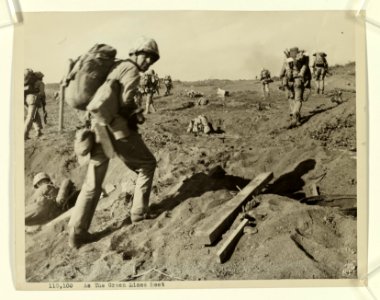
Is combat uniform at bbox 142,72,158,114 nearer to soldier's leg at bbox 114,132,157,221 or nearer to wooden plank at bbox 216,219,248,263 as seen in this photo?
soldier's leg at bbox 114,132,157,221

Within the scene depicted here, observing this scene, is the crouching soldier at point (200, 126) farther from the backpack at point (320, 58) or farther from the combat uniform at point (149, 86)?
the backpack at point (320, 58)

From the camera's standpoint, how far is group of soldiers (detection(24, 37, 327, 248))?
6.18 ft

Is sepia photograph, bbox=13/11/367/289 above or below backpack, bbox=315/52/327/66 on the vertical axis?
below

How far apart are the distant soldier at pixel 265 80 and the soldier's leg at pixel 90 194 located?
743 millimetres

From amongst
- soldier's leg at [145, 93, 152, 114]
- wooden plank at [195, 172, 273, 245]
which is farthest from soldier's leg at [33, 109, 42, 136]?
wooden plank at [195, 172, 273, 245]

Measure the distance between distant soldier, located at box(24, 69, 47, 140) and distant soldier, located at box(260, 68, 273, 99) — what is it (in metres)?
0.94

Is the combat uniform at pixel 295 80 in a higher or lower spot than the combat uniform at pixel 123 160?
higher

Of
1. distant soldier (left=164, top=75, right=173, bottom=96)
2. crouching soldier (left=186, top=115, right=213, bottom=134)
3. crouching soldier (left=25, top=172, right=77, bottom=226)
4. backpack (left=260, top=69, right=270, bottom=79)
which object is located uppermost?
backpack (left=260, top=69, right=270, bottom=79)

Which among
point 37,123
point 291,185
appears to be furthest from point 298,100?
point 37,123

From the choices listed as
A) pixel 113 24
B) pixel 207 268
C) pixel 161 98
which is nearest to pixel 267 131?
pixel 161 98

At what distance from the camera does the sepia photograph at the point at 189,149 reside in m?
1.88

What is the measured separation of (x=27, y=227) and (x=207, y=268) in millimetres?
787

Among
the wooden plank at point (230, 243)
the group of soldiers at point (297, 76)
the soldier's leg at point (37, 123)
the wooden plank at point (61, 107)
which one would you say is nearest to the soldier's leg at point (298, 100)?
the group of soldiers at point (297, 76)

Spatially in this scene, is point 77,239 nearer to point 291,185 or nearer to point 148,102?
point 148,102
